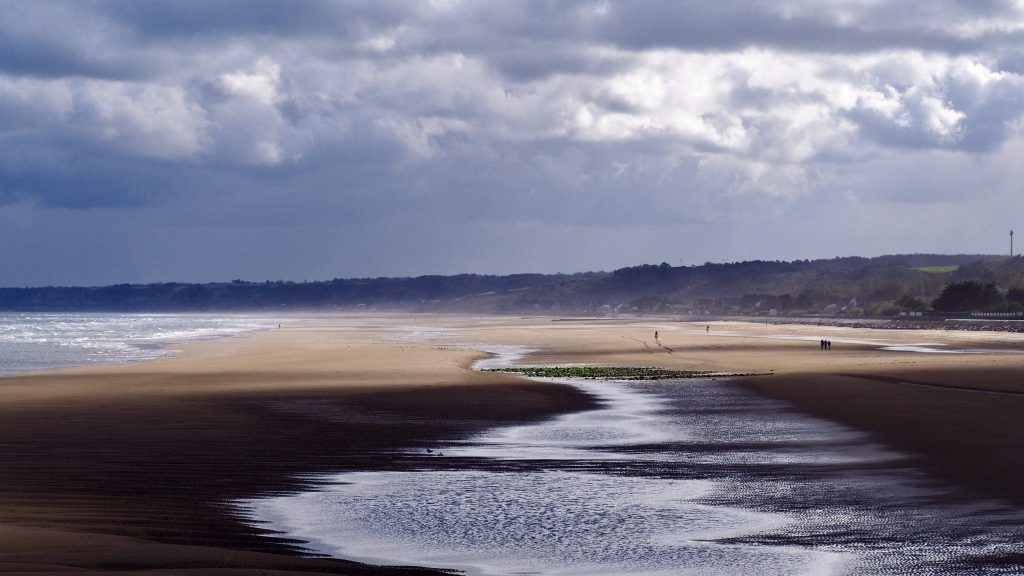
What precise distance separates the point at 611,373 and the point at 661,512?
2261 cm

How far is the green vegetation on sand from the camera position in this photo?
33.2 metres

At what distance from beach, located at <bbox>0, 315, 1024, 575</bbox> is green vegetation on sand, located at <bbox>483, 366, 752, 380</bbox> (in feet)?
6.14

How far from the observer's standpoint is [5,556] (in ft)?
27.9

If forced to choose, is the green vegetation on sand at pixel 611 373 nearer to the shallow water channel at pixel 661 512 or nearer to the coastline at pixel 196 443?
the coastline at pixel 196 443

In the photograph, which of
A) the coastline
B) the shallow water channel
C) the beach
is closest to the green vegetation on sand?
the beach

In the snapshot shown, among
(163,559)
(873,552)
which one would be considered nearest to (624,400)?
(873,552)

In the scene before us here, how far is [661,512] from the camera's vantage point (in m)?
11.8

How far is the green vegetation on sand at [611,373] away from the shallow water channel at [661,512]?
15.1 m

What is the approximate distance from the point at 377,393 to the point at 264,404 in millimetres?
3734

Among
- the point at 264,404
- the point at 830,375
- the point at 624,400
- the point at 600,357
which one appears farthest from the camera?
the point at 600,357

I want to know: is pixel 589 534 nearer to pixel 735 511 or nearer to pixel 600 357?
pixel 735 511

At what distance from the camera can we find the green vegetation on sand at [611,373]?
33.2 metres

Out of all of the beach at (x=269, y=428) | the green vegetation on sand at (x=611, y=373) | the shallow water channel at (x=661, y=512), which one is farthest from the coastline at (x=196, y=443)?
the green vegetation on sand at (x=611, y=373)

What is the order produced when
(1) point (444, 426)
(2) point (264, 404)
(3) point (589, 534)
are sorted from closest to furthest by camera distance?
(3) point (589, 534) → (1) point (444, 426) → (2) point (264, 404)
